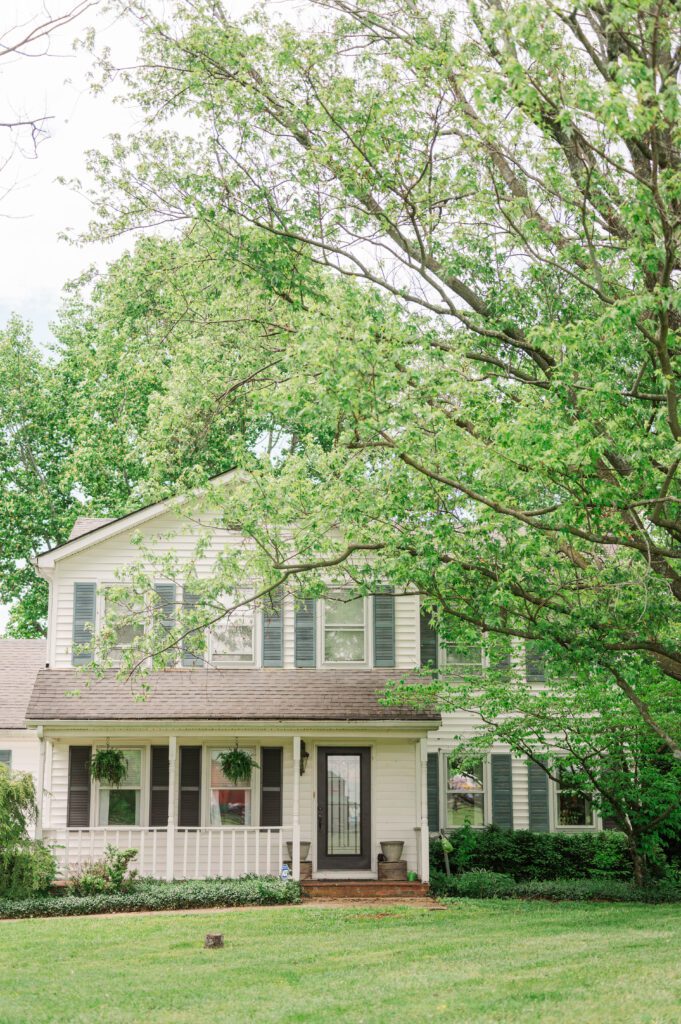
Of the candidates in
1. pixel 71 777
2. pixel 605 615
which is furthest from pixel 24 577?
pixel 605 615

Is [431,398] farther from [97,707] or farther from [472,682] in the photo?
[97,707]

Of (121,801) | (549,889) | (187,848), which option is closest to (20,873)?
A: (187,848)

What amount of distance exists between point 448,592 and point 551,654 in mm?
1419

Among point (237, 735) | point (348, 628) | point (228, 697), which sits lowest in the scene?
point (237, 735)

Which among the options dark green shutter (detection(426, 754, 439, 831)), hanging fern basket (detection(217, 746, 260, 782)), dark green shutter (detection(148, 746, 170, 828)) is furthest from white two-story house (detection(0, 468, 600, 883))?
dark green shutter (detection(426, 754, 439, 831))

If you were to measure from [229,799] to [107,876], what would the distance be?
2.92 meters

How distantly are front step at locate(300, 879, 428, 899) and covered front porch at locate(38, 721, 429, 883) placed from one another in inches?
20.6

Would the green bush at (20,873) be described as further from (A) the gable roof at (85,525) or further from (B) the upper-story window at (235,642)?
(A) the gable roof at (85,525)

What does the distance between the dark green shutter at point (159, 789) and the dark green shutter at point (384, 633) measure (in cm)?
408

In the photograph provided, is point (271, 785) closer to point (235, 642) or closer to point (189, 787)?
point (189, 787)

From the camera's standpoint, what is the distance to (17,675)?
22984 millimetres

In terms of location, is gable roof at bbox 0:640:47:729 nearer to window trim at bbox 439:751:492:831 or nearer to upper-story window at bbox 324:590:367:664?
upper-story window at bbox 324:590:367:664

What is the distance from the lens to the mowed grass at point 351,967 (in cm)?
867

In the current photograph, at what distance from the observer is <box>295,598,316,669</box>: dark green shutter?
62.6 feet
